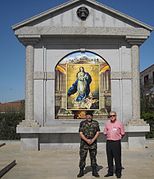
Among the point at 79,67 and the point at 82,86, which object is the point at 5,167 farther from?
the point at 79,67

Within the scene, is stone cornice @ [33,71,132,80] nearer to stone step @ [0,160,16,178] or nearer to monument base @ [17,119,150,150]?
monument base @ [17,119,150,150]

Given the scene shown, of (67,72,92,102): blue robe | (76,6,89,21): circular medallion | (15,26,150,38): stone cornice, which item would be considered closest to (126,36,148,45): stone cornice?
(15,26,150,38): stone cornice

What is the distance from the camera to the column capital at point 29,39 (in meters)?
15.0

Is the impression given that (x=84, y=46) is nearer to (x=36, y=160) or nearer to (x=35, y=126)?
(x=35, y=126)

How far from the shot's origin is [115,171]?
367 inches

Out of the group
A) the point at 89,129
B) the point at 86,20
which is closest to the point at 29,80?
the point at 86,20

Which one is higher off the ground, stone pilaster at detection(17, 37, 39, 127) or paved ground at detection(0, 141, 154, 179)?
stone pilaster at detection(17, 37, 39, 127)

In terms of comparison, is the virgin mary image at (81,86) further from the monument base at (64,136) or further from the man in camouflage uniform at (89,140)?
the man in camouflage uniform at (89,140)

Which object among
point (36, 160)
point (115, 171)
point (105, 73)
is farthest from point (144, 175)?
point (105, 73)

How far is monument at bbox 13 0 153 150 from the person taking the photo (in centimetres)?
1494

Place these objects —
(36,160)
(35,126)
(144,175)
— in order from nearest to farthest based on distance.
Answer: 1. (144,175)
2. (36,160)
3. (35,126)

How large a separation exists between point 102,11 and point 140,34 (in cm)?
206

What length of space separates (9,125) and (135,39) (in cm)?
1026

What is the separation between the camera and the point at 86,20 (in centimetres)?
1536
